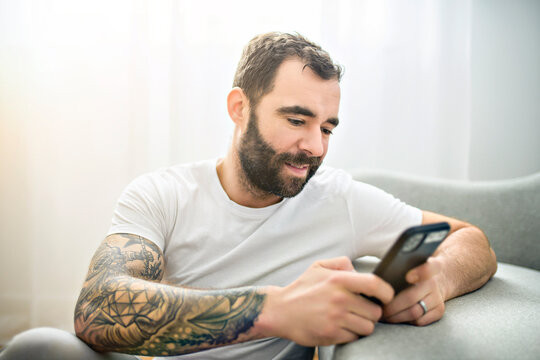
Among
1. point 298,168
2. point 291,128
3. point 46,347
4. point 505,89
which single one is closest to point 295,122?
point 291,128

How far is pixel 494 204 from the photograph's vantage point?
1421mm

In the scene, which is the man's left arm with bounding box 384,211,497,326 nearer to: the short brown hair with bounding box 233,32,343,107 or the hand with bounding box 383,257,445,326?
the hand with bounding box 383,257,445,326

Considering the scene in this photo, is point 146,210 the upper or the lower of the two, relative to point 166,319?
upper

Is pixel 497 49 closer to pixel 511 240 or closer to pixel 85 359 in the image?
pixel 511 240

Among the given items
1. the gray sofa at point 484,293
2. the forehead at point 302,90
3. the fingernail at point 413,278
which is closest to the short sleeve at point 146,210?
A: the forehead at point 302,90

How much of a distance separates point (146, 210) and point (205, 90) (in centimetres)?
107

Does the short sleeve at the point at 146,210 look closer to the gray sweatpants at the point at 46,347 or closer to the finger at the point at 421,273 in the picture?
the gray sweatpants at the point at 46,347

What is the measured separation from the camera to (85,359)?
2.43 ft

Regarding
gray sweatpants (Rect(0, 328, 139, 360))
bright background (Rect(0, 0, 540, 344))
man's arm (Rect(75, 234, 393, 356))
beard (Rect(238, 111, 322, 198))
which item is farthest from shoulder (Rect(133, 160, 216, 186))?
bright background (Rect(0, 0, 540, 344))

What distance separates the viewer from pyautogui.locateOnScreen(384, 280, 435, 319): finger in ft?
2.35

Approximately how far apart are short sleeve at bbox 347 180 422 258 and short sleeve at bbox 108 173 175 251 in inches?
19.4

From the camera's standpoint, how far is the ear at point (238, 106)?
1184 mm

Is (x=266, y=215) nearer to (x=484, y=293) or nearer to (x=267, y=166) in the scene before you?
(x=267, y=166)

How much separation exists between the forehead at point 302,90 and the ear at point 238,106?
10 cm
